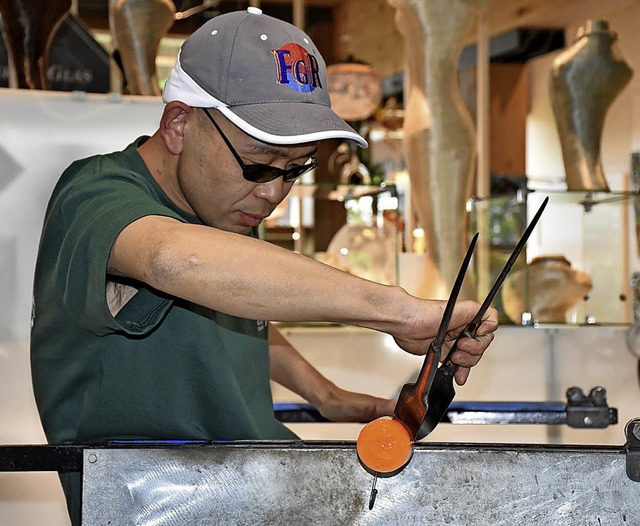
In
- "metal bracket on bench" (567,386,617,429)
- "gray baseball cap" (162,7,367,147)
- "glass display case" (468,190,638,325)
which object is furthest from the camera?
"glass display case" (468,190,638,325)

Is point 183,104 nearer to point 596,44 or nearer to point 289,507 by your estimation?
point 289,507

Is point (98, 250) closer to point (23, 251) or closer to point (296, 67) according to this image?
point (296, 67)

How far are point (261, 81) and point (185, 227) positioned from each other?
0.79ft

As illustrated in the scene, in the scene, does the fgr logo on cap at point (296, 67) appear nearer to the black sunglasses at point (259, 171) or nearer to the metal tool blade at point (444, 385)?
the black sunglasses at point (259, 171)

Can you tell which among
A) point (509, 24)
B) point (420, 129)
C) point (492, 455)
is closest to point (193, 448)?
point (492, 455)

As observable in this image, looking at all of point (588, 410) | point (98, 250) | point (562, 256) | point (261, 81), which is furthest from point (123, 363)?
point (562, 256)

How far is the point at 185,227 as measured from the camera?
83cm

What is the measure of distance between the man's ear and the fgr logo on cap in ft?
0.37

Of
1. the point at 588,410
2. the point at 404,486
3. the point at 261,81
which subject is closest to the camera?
the point at 404,486

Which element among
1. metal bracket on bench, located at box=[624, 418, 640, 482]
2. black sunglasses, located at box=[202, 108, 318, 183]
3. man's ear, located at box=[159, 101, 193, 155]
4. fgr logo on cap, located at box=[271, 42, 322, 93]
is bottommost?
metal bracket on bench, located at box=[624, 418, 640, 482]

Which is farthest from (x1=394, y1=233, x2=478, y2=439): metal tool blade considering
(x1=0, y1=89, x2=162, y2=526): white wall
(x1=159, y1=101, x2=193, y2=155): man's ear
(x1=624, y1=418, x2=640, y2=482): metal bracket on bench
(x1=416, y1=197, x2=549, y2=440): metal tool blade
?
(x1=0, y1=89, x2=162, y2=526): white wall

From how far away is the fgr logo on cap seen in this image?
1.01 m

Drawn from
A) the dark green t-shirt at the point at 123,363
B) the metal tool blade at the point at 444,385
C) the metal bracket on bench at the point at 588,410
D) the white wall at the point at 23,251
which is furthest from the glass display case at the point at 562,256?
the metal tool blade at the point at 444,385

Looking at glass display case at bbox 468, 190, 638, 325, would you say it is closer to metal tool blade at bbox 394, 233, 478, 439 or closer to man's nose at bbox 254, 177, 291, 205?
man's nose at bbox 254, 177, 291, 205
